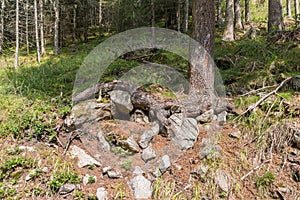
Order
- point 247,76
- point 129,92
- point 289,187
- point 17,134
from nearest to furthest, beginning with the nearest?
point 289,187 → point 17,134 → point 129,92 → point 247,76

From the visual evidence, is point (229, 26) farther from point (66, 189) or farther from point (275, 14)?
point (66, 189)

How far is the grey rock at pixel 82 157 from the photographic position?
3.76m

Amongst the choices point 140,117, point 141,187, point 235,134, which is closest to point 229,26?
point 235,134

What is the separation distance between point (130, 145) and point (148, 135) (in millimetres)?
361

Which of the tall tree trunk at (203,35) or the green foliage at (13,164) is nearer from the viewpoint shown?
the green foliage at (13,164)

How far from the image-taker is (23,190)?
336 cm

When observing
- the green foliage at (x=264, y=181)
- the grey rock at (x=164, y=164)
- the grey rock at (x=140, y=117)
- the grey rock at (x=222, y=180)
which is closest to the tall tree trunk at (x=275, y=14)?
the grey rock at (x=140, y=117)

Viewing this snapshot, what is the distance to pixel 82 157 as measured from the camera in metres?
3.82

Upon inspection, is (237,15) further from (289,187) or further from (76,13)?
(76,13)

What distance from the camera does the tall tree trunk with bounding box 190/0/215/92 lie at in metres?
4.34

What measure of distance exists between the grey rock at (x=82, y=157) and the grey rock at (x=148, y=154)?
0.74m

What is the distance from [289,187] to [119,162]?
98.2 inches

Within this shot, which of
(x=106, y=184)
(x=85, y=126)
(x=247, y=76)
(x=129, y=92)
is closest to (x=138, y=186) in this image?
(x=106, y=184)

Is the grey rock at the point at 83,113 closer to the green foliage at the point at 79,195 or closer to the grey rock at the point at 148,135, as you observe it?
the grey rock at the point at 148,135
